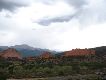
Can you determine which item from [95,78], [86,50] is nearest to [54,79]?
[95,78]

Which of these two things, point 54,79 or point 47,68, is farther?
point 47,68

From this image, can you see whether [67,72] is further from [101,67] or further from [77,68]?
[101,67]

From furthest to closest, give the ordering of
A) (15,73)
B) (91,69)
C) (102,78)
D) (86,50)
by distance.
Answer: (86,50)
(91,69)
(15,73)
(102,78)

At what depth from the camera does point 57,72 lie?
277ft

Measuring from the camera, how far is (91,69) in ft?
296

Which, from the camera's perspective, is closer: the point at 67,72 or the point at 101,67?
the point at 67,72

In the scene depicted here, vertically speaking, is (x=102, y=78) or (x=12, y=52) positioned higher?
(x=12, y=52)

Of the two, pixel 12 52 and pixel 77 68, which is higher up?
pixel 12 52

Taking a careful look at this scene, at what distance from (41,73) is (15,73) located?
675cm

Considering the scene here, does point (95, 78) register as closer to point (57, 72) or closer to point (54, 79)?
point (54, 79)

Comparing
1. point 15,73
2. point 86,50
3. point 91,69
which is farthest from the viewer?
point 86,50

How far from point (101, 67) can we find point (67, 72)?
45.5 feet

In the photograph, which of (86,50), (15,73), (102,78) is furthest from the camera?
(86,50)

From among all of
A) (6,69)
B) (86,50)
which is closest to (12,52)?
(86,50)
